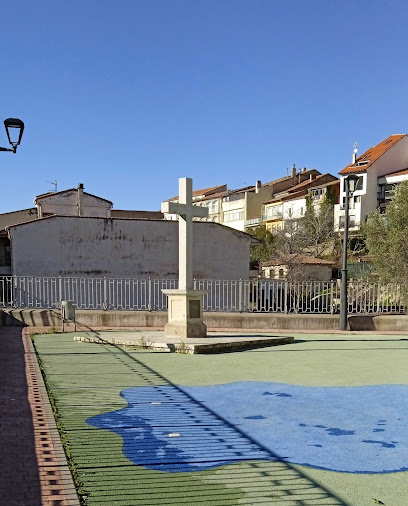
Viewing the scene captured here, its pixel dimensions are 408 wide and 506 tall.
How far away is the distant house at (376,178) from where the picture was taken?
51.8 meters

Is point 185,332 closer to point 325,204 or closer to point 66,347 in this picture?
point 66,347

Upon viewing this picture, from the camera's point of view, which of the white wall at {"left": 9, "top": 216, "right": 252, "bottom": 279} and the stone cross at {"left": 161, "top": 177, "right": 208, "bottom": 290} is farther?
the white wall at {"left": 9, "top": 216, "right": 252, "bottom": 279}

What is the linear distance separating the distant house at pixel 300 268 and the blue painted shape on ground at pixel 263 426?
3054 cm

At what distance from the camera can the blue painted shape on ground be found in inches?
176

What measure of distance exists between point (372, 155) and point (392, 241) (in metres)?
32.4

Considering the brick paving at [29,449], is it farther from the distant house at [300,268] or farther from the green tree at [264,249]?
the green tree at [264,249]

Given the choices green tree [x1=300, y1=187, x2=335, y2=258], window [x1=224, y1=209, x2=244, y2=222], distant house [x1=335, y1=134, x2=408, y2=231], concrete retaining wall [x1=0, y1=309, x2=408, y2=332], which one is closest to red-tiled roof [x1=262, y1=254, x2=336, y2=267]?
green tree [x1=300, y1=187, x2=335, y2=258]

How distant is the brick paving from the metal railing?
8.14 meters

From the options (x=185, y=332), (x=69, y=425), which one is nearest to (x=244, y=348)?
(x=185, y=332)

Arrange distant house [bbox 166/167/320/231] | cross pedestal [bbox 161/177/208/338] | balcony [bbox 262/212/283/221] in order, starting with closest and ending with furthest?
1. cross pedestal [bbox 161/177/208/338]
2. balcony [bbox 262/212/283/221]
3. distant house [bbox 166/167/320/231]

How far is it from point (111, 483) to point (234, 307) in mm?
12443

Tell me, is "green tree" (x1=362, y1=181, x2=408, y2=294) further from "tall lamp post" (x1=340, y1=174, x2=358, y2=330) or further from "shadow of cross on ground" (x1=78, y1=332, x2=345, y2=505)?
"shadow of cross on ground" (x1=78, y1=332, x2=345, y2=505)

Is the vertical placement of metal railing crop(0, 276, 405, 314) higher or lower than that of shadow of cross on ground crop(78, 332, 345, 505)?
higher

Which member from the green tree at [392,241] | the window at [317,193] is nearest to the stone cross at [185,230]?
the green tree at [392,241]
